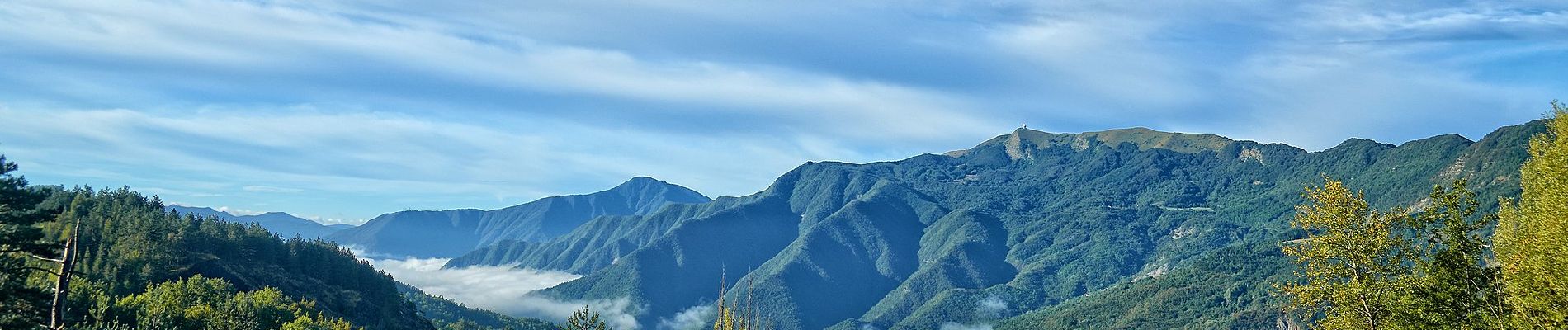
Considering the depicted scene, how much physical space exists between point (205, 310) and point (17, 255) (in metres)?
39.7

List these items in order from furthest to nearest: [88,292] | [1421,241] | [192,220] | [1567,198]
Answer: [192,220], [88,292], [1421,241], [1567,198]

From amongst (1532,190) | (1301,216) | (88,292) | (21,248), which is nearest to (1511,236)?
(1532,190)

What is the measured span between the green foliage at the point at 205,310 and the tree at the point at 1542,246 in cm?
8170

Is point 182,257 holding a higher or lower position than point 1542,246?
higher

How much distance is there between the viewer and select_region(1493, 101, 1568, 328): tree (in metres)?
27.9

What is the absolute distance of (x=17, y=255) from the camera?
50.6m

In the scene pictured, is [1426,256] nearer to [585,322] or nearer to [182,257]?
[585,322]

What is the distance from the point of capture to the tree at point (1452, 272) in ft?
103

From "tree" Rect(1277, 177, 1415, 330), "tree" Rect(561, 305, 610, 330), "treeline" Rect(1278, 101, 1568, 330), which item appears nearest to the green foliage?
"tree" Rect(561, 305, 610, 330)

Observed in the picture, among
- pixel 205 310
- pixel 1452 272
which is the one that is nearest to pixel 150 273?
pixel 205 310

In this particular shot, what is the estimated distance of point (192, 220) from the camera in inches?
6811

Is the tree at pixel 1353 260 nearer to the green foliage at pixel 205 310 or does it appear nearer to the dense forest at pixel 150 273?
the dense forest at pixel 150 273

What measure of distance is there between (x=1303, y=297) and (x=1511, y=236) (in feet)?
24.1

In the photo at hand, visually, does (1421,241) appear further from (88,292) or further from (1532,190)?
(88,292)
